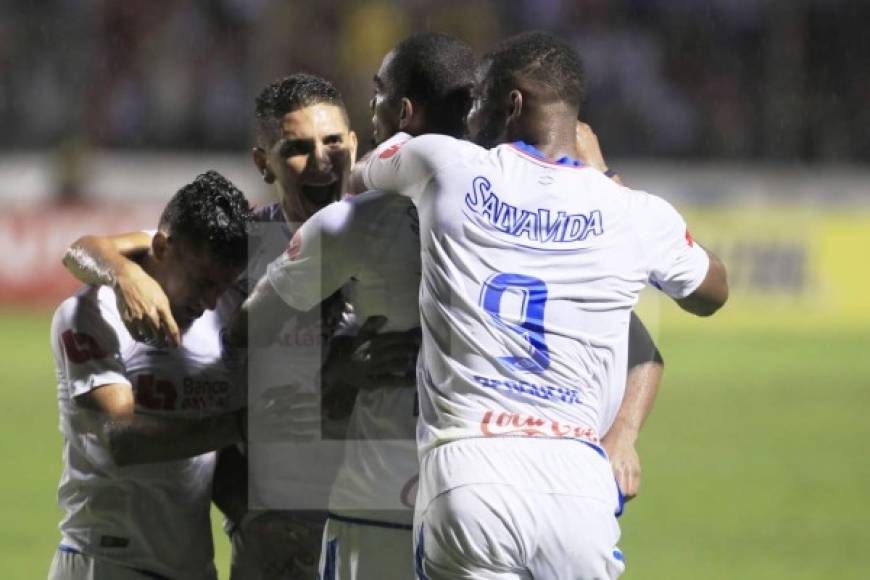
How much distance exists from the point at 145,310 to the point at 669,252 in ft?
4.60

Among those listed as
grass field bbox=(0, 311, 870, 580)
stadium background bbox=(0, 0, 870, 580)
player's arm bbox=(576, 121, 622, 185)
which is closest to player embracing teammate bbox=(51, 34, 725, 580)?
player's arm bbox=(576, 121, 622, 185)

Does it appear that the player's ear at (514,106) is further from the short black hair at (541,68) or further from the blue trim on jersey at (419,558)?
the blue trim on jersey at (419,558)

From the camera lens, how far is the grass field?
306 inches

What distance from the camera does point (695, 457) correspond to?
34.6 feet

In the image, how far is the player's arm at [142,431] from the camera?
4.00 metres

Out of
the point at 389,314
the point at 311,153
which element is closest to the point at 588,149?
the point at 389,314

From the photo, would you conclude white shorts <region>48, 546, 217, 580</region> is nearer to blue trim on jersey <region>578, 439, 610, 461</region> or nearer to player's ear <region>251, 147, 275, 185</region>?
player's ear <region>251, 147, 275, 185</region>

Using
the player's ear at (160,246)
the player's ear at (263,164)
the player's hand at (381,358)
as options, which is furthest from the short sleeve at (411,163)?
the player's ear at (263,164)

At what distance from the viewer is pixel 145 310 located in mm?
3910

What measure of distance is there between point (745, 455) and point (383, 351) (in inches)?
283

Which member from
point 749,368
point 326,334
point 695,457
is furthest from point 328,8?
point 326,334

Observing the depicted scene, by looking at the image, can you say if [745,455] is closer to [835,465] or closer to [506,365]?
[835,465]

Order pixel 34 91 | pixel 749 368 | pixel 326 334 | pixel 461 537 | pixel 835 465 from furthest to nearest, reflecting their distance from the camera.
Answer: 1. pixel 34 91
2. pixel 749 368
3. pixel 835 465
4. pixel 326 334
5. pixel 461 537

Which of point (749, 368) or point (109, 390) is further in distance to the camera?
point (749, 368)
